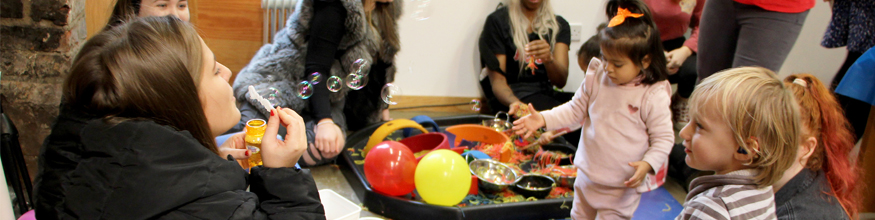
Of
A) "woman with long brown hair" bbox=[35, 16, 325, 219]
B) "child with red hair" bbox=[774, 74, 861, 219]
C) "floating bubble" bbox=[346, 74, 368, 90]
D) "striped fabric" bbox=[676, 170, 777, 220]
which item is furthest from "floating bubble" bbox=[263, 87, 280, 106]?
"child with red hair" bbox=[774, 74, 861, 219]

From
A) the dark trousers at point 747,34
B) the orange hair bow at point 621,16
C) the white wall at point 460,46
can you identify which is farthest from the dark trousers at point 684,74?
the orange hair bow at point 621,16

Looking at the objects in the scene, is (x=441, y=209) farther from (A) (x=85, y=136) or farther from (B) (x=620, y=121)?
(A) (x=85, y=136)

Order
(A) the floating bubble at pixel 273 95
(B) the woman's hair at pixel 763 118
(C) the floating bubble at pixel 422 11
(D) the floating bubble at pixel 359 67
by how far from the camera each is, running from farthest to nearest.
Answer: (C) the floating bubble at pixel 422 11
(D) the floating bubble at pixel 359 67
(A) the floating bubble at pixel 273 95
(B) the woman's hair at pixel 763 118

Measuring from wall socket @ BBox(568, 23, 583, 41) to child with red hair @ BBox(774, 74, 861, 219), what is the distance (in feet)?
7.19

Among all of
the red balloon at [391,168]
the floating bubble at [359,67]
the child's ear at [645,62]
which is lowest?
the red balloon at [391,168]

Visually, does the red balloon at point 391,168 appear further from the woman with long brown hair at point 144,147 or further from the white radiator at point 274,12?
the white radiator at point 274,12

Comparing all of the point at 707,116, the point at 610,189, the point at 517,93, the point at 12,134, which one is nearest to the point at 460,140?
the point at 517,93

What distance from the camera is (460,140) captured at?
2398 mm

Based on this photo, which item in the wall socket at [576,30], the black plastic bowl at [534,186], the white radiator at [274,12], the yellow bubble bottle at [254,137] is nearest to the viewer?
the yellow bubble bottle at [254,137]

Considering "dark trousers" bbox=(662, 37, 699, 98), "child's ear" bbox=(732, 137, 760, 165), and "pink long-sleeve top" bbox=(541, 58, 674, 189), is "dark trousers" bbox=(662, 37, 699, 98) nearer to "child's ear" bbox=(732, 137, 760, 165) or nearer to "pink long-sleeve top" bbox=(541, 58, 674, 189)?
"pink long-sleeve top" bbox=(541, 58, 674, 189)

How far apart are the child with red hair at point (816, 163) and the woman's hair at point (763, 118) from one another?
59 mm

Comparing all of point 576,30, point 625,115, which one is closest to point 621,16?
point 625,115

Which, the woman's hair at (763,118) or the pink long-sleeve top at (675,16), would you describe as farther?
the pink long-sleeve top at (675,16)

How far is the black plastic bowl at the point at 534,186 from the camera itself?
1842 millimetres
